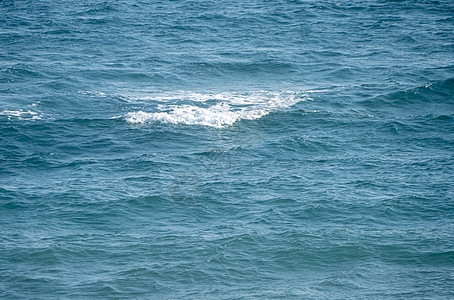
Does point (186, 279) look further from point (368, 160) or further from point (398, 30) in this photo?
point (398, 30)

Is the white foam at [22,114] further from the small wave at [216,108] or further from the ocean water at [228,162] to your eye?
the small wave at [216,108]

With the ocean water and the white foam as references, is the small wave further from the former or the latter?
the white foam

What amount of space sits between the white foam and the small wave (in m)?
7.12

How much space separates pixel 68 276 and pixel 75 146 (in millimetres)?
14420

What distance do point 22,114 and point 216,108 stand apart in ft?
49.3

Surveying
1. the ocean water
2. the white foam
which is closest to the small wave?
the ocean water

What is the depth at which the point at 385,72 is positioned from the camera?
174 ft

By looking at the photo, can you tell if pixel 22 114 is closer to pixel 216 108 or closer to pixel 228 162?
pixel 216 108

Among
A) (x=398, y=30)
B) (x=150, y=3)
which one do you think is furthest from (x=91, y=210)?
(x=150, y=3)

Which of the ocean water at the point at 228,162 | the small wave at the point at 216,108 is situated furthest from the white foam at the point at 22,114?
the small wave at the point at 216,108

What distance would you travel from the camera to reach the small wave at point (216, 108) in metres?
42.5

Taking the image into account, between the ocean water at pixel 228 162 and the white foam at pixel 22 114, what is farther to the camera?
the white foam at pixel 22 114

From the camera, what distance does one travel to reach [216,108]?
44.9 m

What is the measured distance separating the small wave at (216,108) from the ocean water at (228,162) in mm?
179
